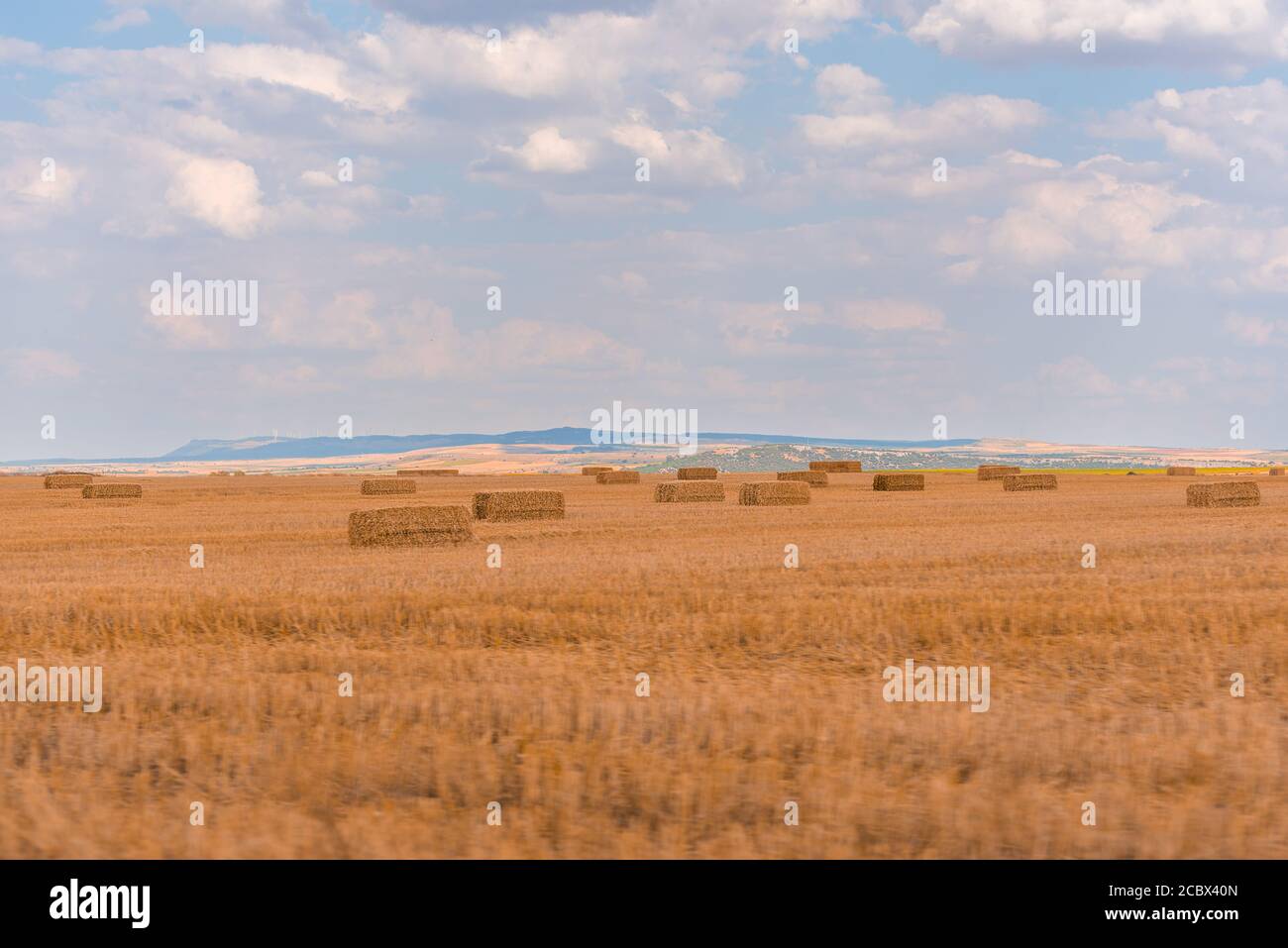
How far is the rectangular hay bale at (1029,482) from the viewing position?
184 ft

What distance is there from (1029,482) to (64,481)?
177 feet

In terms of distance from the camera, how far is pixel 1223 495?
39.2 meters

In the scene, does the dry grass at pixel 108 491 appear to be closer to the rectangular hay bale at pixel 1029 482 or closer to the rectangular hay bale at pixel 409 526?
the rectangular hay bale at pixel 409 526

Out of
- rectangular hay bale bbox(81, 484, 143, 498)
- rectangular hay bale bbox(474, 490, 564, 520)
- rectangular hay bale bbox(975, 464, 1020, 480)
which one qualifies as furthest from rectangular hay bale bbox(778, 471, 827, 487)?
rectangular hay bale bbox(81, 484, 143, 498)

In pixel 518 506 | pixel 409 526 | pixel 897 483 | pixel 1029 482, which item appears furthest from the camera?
pixel 1029 482

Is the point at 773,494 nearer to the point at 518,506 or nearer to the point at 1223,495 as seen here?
the point at 518,506

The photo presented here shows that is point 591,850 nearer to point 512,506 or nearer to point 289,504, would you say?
point 512,506

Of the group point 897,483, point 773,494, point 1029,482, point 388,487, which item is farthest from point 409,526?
point 1029,482

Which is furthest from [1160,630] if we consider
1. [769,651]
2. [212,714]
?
[212,714]

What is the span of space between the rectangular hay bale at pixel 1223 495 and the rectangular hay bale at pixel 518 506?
2063 cm

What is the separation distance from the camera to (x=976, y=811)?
Answer: 21.7 ft

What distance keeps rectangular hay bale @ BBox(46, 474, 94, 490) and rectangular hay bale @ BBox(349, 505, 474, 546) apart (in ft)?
165

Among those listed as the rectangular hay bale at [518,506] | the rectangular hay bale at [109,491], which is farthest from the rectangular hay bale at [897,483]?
the rectangular hay bale at [109,491]

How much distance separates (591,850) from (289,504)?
4636 centimetres
